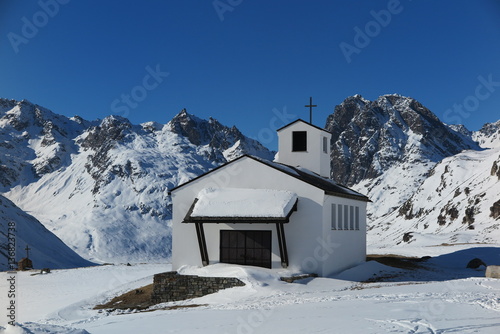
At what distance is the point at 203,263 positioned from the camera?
27.6m

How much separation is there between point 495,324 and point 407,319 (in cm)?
222

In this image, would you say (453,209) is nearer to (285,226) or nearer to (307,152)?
(307,152)

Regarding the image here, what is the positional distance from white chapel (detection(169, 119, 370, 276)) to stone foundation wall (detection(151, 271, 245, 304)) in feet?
8.51

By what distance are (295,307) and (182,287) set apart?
877 centimetres

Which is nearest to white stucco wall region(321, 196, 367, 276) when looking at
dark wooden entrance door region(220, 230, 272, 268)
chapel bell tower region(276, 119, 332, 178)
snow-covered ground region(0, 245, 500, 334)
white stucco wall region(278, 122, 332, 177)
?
snow-covered ground region(0, 245, 500, 334)

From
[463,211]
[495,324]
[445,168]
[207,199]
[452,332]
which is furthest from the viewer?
[445,168]

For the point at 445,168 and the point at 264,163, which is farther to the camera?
the point at 445,168

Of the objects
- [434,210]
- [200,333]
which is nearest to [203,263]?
[200,333]

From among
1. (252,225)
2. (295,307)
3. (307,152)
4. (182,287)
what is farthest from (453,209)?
(295,307)

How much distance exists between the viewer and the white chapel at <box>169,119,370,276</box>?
26188 mm

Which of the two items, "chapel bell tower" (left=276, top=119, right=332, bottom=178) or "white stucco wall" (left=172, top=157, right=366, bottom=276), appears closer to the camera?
"white stucco wall" (left=172, top=157, right=366, bottom=276)

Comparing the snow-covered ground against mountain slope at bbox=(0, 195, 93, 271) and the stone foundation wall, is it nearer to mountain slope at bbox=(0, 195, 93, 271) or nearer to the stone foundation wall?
the stone foundation wall

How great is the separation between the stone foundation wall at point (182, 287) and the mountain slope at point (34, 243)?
65.9 meters

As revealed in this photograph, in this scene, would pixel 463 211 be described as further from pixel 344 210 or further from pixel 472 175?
pixel 344 210
